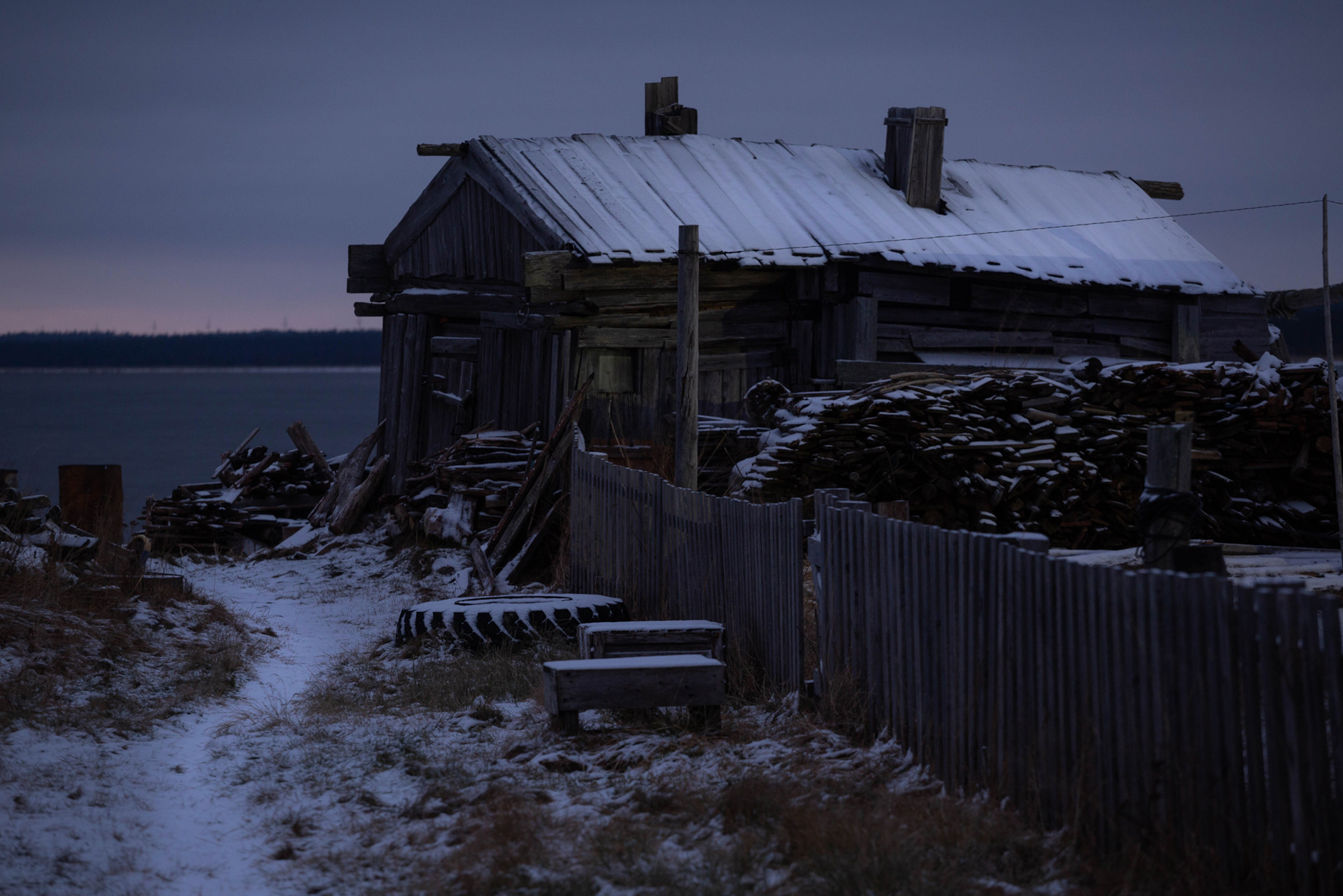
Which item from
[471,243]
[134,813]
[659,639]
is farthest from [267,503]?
[134,813]

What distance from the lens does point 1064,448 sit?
469 inches

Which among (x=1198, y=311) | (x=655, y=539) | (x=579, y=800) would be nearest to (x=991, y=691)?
(x=579, y=800)

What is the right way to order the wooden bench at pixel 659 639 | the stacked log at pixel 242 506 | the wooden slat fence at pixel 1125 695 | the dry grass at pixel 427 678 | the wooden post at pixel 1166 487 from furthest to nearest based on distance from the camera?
the stacked log at pixel 242 506
the dry grass at pixel 427 678
the wooden bench at pixel 659 639
the wooden post at pixel 1166 487
the wooden slat fence at pixel 1125 695

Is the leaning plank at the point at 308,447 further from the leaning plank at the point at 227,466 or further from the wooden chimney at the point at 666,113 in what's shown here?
the wooden chimney at the point at 666,113

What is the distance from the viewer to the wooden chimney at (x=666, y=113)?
18.8m

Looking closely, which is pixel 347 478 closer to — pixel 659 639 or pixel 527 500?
pixel 527 500

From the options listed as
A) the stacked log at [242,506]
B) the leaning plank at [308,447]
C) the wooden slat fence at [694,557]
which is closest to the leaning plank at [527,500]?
the wooden slat fence at [694,557]

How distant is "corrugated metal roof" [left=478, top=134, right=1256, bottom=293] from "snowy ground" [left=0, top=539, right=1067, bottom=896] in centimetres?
801

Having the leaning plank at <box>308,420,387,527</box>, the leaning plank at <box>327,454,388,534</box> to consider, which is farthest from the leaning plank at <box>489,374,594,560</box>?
the leaning plank at <box>308,420,387,527</box>

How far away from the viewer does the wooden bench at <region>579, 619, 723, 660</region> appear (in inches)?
285

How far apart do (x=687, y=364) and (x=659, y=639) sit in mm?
4188

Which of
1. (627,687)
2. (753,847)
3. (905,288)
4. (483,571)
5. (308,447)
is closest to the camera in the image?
(753,847)

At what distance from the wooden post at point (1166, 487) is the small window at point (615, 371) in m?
8.92

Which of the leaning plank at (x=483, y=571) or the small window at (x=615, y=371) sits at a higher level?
the small window at (x=615, y=371)
